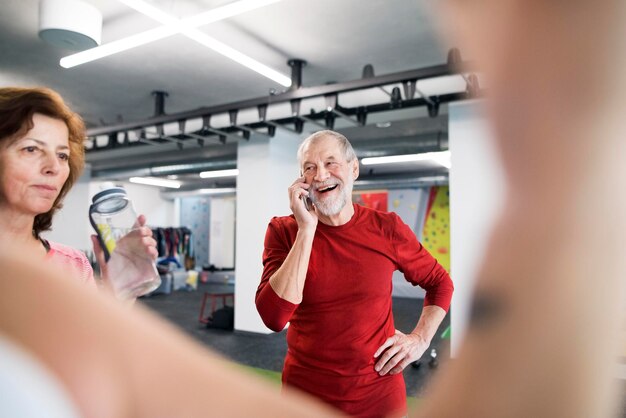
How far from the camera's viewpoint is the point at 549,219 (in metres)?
0.24

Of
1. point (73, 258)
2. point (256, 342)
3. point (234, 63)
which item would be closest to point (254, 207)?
point (256, 342)

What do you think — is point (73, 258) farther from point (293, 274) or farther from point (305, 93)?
point (305, 93)

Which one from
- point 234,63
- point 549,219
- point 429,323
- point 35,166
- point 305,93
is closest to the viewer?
point 549,219

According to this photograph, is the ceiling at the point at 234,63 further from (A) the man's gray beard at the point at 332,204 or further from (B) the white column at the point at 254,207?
(A) the man's gray beard at the point at 332,204

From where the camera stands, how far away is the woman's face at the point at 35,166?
0.72 m

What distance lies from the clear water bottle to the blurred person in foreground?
1.86ft

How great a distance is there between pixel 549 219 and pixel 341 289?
120cm

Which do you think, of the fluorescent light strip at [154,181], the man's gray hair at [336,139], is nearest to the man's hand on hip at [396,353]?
the man's gray hair at [336,139]

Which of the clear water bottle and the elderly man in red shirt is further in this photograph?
the elderly man in red shirt

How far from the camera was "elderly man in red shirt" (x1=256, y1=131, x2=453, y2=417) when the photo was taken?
129cm

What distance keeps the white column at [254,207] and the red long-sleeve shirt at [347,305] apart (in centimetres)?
506

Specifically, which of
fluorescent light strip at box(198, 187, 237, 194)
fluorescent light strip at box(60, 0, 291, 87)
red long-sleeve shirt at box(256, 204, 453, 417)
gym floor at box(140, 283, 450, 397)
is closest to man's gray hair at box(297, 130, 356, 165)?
red long-sleeve shirt at box(256, 204, 453, 417)

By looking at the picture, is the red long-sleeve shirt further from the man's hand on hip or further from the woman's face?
the woman's face

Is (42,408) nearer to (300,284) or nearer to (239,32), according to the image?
(300,284)
